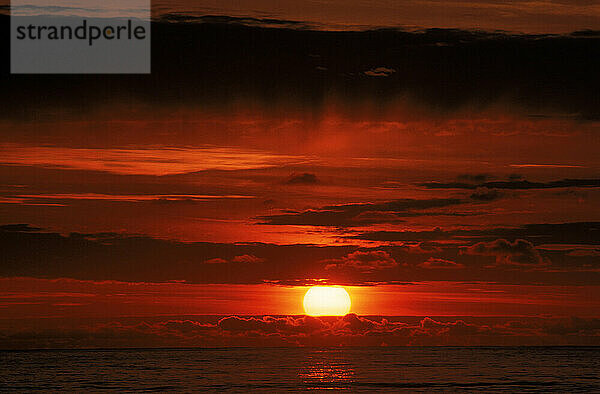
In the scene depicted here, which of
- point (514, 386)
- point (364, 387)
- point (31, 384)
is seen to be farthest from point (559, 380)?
point (31, 384)

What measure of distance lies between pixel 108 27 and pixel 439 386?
63.7 m

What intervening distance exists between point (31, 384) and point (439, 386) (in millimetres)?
48842

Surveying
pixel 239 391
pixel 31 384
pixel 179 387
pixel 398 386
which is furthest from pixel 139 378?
pixel 398 386

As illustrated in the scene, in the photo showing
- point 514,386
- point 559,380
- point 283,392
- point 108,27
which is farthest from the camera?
point 559,380

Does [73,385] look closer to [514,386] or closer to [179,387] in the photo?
[179,387]

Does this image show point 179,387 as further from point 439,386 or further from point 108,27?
point 108,27

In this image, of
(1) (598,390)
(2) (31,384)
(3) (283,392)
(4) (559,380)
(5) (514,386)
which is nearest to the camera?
(3) (283,392)

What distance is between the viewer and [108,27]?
35875 mm

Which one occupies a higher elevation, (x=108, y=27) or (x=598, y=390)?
(x=108, y=27)

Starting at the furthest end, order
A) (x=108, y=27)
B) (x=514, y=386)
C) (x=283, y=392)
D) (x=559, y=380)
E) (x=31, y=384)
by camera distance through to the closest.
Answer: (x=559, y=380) → (x=31, y=384) → (x=514, y=386) → (x=283, y=392) → (x=108, y=27)

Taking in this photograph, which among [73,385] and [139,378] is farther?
[139,378]

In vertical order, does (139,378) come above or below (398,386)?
above

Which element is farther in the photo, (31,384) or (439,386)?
(31,384)

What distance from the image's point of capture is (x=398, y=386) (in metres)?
86.6
